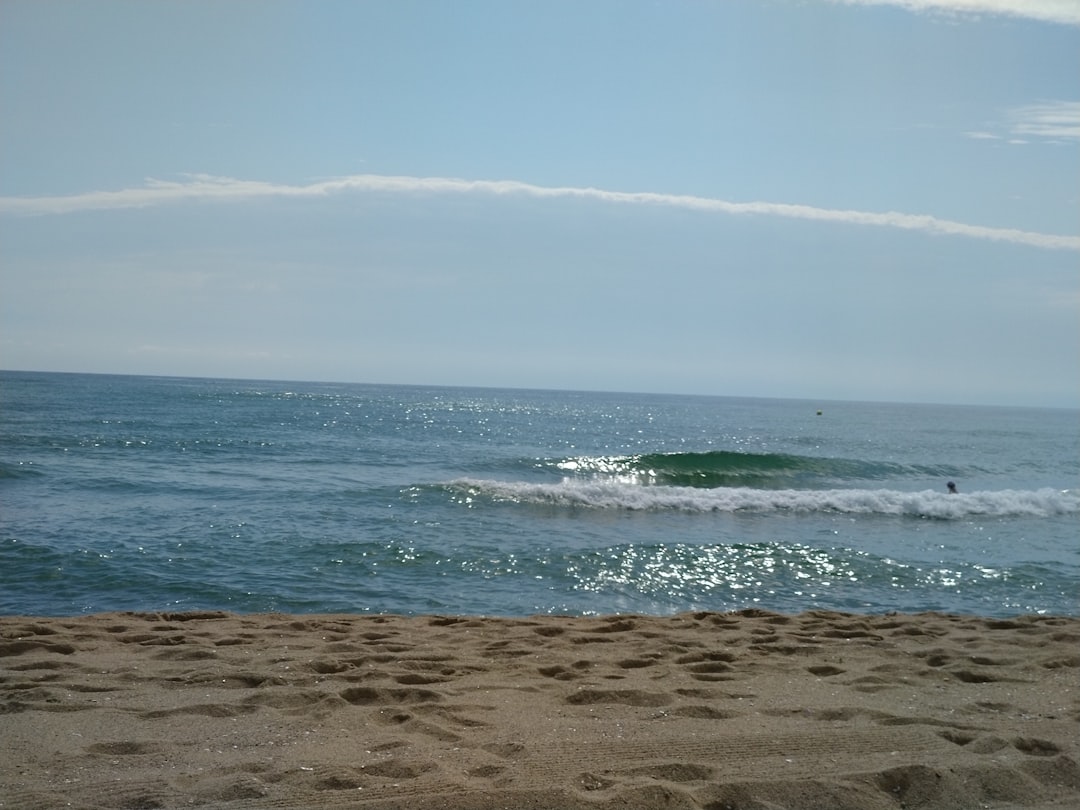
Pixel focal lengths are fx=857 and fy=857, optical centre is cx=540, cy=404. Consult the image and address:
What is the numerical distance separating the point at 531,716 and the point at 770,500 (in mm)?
14956

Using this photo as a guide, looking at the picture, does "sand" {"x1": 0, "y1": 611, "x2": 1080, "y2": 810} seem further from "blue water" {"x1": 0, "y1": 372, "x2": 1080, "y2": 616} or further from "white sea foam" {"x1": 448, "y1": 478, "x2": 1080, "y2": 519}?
"white sea foam" {"x1": 448, "y1": 478, "x2": 1080, "y2": 519}

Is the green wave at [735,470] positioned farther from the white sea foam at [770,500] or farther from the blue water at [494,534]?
the white sea foam at [770,500]

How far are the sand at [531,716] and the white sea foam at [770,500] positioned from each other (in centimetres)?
1046

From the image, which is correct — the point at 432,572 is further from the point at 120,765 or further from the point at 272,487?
the point at 272,487

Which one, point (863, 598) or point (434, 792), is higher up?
point (434, 792)

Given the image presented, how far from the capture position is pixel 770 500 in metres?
19.2

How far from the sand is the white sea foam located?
10.5m

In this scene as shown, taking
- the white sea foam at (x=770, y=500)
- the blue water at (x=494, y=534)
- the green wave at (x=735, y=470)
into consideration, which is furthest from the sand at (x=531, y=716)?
the green wave at (x=735, y=470)

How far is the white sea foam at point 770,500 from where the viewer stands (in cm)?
1850

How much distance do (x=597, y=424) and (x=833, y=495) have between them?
143 ft

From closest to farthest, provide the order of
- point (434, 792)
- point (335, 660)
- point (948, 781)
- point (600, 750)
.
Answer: point (434, 792), point (948, 781), point (600, 750), point (335, 660)

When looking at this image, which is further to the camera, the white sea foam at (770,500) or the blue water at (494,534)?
the white sea foam at (770,500)

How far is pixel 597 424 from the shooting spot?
63812 millimetres

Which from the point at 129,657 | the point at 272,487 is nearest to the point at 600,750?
the point at 129,657
